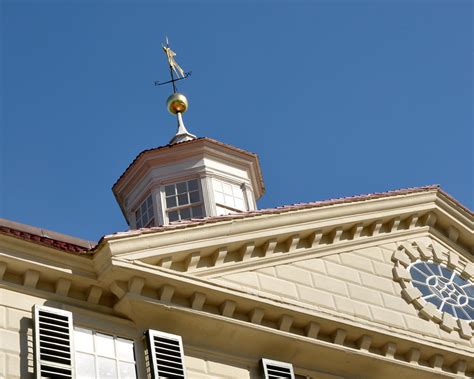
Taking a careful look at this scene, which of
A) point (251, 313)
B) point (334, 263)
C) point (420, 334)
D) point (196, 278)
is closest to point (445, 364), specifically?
point (420, 334)

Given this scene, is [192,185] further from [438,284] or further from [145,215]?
[438,284]

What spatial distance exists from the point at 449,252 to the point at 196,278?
694 cm

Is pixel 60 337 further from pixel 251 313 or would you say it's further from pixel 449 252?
pixel 449 252

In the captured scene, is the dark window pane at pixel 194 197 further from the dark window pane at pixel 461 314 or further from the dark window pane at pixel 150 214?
the dark window pane at pixel 461 314

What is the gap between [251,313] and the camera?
1606 cm

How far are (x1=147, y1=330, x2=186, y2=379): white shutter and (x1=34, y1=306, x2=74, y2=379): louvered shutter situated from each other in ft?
4.18

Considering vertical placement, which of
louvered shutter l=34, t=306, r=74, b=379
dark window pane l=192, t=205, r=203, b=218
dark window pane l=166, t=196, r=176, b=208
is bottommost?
louvered shutter l=34, t=306, r=74, b=379

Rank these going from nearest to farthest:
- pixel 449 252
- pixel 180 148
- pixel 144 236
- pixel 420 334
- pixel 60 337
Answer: pixel 60 337
pixel 144 236
pixel 420 334
pixel 449 252
pixel 180 148

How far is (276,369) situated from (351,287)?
2.68 m

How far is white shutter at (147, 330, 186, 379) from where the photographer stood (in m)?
14.6

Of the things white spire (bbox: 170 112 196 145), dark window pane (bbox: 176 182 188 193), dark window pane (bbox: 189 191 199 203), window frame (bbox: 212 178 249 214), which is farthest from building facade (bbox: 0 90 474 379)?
white spire (bbox: 170 112 196 145)

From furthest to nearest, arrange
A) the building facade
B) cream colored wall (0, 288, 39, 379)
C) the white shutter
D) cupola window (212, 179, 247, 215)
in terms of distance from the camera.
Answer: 1. cupola window (212, 179, 247, 215)
2. the white shutter
3. the building facade
4. cream colored wall (0, 288, 39, 379)

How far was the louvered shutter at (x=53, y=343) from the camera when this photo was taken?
13586mm

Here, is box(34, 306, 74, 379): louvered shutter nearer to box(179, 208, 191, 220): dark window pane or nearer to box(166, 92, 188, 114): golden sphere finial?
box(179, 208, 191, 220): dark window pane
